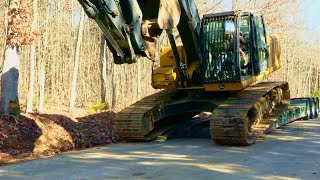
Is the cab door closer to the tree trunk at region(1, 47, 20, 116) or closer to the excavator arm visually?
the excavator arm

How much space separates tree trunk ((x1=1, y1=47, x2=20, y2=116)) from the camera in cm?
1105

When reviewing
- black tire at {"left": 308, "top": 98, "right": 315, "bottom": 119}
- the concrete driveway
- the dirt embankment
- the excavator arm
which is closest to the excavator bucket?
the excavator arm

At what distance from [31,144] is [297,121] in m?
9.83

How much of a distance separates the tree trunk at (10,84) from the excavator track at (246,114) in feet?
17.0

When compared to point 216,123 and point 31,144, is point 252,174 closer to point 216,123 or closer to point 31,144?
point 216,123

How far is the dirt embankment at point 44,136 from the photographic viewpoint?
30.1 ft

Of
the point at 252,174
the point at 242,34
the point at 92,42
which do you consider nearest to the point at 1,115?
the point at 242,34

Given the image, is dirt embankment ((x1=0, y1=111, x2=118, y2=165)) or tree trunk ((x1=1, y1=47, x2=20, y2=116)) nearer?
dirt embankment ((x1=0, y1=111, x2=118, y2=165))

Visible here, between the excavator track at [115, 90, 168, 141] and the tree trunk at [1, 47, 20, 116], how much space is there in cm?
280

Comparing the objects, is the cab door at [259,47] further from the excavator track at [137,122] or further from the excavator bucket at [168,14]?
the excavator bucket at [168,14]

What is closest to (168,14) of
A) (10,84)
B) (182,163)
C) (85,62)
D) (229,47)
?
(182,163)

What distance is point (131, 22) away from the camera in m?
6.53

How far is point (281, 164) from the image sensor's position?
7.09 metres

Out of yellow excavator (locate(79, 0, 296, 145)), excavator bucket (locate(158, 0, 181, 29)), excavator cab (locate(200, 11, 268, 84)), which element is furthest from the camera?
excavator cab (locate(200, 11, 268, 84))
